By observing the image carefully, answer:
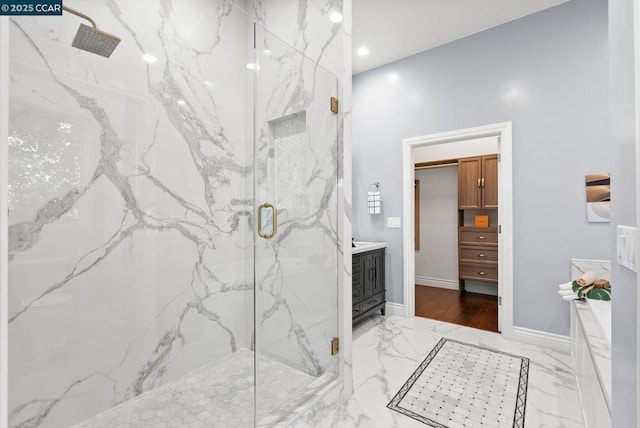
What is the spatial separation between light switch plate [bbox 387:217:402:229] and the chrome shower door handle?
81.8 inches

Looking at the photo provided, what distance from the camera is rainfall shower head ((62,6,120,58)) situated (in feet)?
5.36

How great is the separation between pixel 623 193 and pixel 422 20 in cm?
262

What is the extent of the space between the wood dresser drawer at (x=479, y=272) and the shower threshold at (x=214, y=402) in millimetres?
3186

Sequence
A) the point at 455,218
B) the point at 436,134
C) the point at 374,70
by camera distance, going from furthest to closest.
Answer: the point at 455,218 < the point at 374,70 < the point at 436,134

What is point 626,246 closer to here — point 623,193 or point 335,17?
point 623,193

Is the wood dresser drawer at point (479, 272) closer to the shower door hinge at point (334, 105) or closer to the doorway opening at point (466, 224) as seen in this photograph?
the doorway opening at point (466, 224)

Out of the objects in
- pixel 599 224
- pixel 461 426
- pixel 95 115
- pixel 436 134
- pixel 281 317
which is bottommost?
pixel 461 426

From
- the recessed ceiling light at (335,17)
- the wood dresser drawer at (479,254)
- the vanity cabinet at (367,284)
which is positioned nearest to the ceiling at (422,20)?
the recessed ceiling light at (335,17)

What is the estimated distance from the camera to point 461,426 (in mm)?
1653

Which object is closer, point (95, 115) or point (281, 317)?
point (95, 115)

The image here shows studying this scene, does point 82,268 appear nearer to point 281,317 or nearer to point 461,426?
point 281,317

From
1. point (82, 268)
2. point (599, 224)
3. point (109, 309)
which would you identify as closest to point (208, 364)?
point (109, 309)

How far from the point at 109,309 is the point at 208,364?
0.83m

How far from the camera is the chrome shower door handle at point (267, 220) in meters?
1.73
